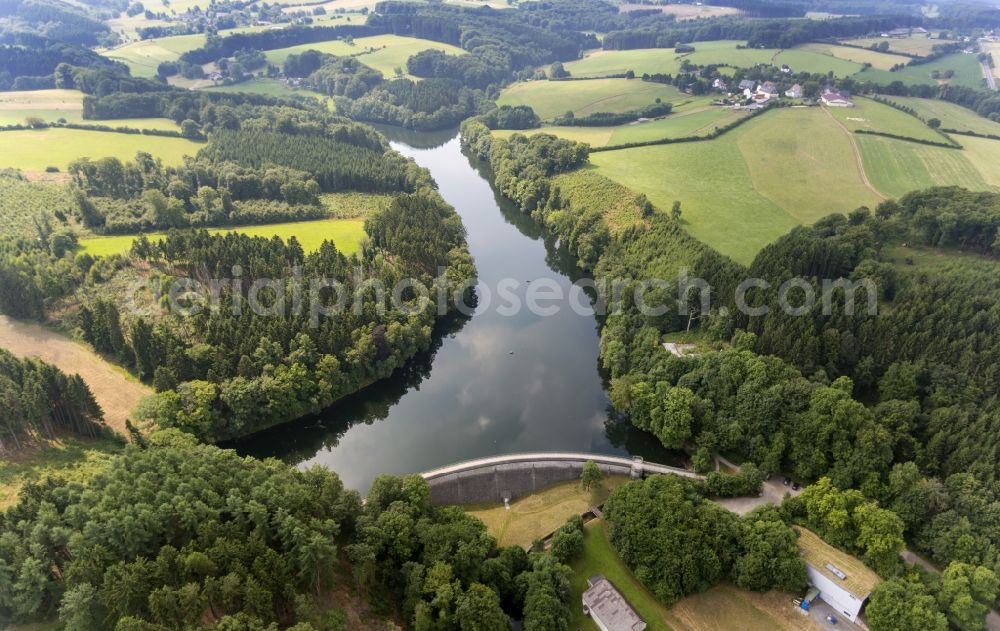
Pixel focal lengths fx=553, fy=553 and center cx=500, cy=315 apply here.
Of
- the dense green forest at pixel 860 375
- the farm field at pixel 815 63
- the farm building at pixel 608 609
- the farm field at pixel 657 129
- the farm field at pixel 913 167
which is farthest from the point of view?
the farm field at pixel 815 63

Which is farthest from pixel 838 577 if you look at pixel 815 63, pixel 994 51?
pixel 994 51

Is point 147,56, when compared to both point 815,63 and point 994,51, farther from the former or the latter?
point 994,51

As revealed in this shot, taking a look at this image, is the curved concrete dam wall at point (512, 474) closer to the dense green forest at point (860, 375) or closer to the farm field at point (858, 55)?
the dense green forest at point (860, 375)

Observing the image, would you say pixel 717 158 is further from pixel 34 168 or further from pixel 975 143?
pixel 34 168

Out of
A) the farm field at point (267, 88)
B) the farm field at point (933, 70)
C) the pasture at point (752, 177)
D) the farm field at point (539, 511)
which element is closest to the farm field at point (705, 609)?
the farm field at point (539, 511)

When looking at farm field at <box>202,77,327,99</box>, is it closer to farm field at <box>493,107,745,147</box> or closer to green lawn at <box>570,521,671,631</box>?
farm field at <box>493,107,745,147</box>

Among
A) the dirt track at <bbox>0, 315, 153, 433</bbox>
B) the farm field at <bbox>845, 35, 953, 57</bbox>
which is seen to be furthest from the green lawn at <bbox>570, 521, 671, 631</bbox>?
the farm field at <bbox>845, 35, 953, 57</bbox>
